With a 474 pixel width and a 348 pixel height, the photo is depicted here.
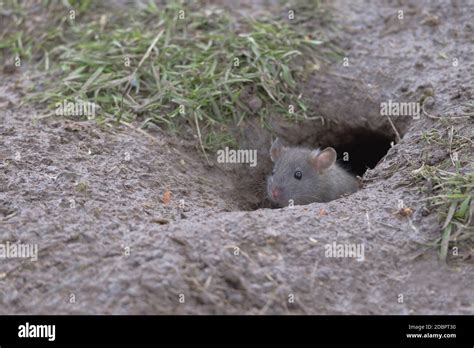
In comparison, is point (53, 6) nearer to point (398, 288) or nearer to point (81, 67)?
point (81, 67)

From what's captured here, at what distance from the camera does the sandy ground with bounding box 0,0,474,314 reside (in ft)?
16.6

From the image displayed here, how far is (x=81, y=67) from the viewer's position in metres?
8.66

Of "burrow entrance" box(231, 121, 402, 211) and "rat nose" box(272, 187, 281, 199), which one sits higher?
"burrow entrance" box(231, 121, 402, 211)

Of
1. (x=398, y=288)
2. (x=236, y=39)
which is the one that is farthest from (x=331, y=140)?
(x=398, y=288)

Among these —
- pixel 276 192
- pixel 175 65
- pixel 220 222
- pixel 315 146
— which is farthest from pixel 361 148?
pixel 220 222

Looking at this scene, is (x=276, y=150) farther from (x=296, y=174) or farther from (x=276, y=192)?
(x=276, y=192)

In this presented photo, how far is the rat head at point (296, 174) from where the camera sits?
823 cm

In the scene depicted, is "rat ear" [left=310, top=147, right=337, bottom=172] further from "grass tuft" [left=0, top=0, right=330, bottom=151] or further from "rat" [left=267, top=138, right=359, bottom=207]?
"grass tuft" [left=0, top=0, right=330, bottom=151]

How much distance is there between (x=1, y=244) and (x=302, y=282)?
234 centimetres

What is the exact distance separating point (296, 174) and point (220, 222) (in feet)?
8.90

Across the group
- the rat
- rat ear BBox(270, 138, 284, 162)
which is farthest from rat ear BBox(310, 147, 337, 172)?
rat ear BBox(270, 138, 284, 162)

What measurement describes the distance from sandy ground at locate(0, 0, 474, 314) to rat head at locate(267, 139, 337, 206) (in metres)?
0.35

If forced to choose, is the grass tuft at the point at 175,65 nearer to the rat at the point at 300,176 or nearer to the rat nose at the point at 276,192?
the rat at the point at 300,176

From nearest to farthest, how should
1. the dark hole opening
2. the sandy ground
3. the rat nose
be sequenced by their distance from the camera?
the sandy ground
the rat nose
the dark hole opening
